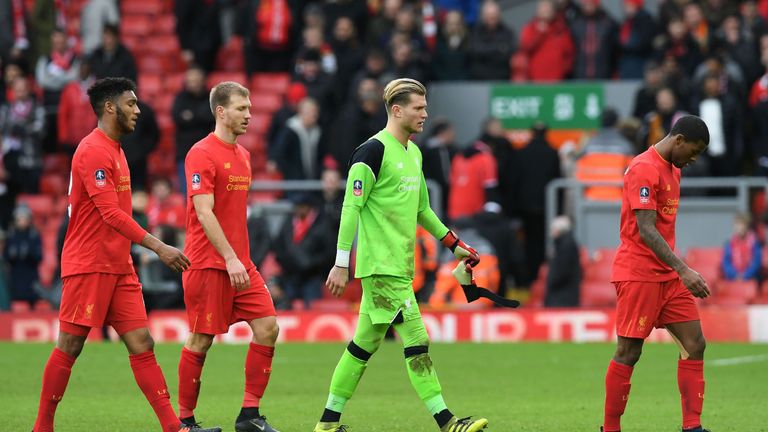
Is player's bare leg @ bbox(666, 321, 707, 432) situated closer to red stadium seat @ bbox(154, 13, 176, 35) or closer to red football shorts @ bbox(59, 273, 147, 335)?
red football shorts @ bbox(59, 273, 147, 335)

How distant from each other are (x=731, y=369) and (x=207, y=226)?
7500 mm

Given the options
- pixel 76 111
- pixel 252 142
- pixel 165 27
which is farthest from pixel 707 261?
pixel 165 27

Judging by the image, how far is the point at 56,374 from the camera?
9.59 metres

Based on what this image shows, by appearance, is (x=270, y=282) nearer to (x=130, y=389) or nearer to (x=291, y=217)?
(x=291, y=217)

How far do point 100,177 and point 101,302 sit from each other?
30.9 inches

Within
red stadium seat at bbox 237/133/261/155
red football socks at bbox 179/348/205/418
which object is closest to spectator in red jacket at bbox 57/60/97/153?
red stadium seat at bbox 237/133/261/155

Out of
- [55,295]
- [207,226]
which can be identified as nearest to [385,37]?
[55,295]

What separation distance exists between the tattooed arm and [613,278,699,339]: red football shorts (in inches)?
8.6

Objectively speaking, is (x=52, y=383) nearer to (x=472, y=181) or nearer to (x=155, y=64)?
(x=472, y=181)

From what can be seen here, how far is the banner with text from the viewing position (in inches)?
741

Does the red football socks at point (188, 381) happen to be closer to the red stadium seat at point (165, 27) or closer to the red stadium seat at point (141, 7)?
the red stadium seat at point (165, 27)

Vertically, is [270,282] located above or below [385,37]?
below

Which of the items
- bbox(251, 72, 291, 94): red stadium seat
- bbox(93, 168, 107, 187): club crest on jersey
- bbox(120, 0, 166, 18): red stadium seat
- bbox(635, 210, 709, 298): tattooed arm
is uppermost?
bbox(120, 0, 166, 18): red stadium seat

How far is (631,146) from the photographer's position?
19953 millimetres
